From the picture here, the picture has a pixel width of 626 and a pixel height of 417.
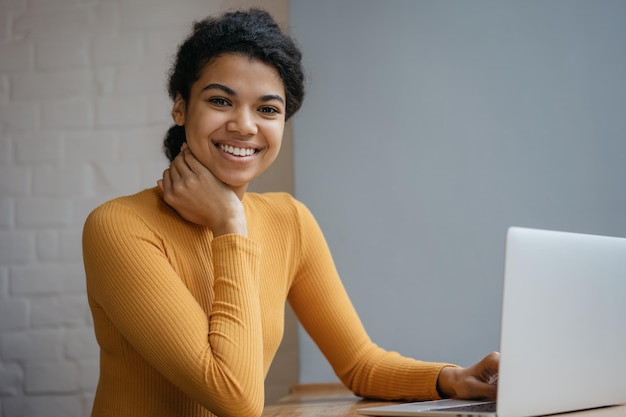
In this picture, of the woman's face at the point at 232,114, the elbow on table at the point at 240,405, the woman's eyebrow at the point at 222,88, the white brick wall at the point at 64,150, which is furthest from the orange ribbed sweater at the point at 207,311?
the white brick wall at the point at 64,150

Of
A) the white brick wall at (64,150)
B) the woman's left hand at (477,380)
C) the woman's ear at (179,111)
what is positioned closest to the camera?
the woman's left hand at (477,380)

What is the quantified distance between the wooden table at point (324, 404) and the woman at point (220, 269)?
2.9 inches

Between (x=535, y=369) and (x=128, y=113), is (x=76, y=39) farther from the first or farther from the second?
(x=535, y=369)

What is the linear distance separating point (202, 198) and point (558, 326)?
0.68m

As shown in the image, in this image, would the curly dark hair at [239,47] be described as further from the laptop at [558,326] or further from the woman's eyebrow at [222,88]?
the laptop at [558,326]

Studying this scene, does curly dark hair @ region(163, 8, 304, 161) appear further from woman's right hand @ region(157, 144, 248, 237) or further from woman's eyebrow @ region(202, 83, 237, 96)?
woman's right hand @ region(157, 144, 248, 237)

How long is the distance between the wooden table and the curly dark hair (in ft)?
2.08

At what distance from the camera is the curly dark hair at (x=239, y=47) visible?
134cm

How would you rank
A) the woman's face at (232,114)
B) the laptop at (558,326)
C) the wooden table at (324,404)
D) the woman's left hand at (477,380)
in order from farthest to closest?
the woman's face at (232,114) < the woman's left hand at (477,380) < the wooden table at (324,404) < the laptop at (558,326)

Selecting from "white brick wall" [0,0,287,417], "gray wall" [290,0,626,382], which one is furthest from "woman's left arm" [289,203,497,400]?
"white brick wall" [0,0,287,417]

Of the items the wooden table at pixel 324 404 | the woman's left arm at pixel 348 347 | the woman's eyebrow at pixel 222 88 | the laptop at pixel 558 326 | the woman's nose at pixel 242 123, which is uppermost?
the woman's eyebrow at pixel 222 88

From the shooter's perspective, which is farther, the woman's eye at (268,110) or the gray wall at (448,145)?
the gray wall at (448,145)

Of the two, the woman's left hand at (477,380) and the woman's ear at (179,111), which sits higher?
the woman's ear at (179,111)

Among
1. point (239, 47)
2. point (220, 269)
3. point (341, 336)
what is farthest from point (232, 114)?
point (341, 336)
